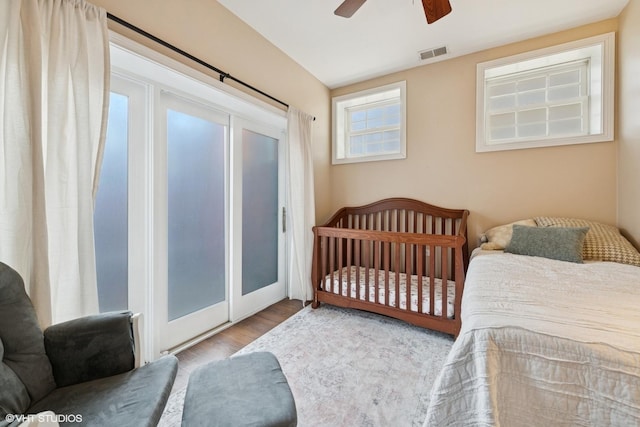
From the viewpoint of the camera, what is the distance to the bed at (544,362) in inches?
30.5

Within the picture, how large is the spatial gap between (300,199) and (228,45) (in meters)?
1.52

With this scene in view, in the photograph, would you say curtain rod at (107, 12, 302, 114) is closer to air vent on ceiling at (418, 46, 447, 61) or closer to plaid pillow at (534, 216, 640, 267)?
air vent on ceiling at (418, 46, 447, 61)

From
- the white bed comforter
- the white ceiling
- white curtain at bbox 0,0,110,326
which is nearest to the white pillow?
the white bed comforter

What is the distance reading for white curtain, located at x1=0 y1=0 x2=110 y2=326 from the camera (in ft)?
3.26

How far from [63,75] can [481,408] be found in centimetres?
224

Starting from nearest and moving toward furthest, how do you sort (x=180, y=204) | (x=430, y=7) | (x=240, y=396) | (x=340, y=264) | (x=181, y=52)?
(x=240, y=396) → (x=430, y=7) → (x=181, y=52) → (x=180, y=204) → (x=340, y=264)

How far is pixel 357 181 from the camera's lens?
10.9 feet

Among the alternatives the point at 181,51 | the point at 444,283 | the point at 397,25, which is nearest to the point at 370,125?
the point at 397,25


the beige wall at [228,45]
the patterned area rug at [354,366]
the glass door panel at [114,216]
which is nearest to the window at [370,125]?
the beige wall at [228,45]

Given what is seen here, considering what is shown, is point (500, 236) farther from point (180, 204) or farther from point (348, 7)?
point (180, 204)

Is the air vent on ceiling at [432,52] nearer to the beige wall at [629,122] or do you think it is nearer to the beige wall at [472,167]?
the beige wall at [472,167]

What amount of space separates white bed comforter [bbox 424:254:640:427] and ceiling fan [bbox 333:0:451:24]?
1717 mm

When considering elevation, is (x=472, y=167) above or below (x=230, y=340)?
above

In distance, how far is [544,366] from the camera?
842 mm
